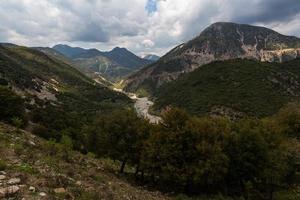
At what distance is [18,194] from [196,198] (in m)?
24.0

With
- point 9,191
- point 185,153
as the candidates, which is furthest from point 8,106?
point 9,191

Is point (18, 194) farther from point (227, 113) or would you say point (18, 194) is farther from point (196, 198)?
point (227, 113)

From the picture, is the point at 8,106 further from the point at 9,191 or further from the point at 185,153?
the point at 9,191

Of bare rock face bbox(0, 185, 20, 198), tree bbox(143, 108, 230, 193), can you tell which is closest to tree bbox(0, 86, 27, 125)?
tree bbox(143, 108, 230, 193)

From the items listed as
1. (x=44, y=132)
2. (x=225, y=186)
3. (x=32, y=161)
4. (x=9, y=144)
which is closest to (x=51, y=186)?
(x=32, y=161)

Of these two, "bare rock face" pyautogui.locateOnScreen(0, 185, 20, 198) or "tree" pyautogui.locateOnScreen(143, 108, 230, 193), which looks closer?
"bare rock face" pyautogui.locateOnScreen(0, 185, 20, 198)

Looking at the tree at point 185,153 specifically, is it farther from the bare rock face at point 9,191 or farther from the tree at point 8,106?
the bare rock face at point 9,191

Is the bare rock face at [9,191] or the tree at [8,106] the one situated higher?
the tree at [8,106]

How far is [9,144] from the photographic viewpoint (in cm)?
2356

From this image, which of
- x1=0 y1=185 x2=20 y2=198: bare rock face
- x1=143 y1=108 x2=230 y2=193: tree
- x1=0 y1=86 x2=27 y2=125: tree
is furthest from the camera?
x1=0 y1=86 x2=27 y2=125: tree

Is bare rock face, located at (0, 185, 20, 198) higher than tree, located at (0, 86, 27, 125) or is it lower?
lower

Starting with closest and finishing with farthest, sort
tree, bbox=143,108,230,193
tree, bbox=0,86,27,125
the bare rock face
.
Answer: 1. the bare rock face
2. tree, bbox=143,108,230,193
3. tree, bbox=0,86,27,125

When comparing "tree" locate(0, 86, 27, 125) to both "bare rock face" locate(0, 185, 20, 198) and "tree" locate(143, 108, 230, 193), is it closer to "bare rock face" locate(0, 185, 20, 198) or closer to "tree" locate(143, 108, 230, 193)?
"tree" locate(143, 108, 230, 193)

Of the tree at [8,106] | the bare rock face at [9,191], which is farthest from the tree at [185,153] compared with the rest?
the bare rock face at [9,191]
